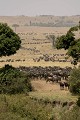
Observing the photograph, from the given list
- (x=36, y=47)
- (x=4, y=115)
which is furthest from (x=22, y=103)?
(x=36, y=47)

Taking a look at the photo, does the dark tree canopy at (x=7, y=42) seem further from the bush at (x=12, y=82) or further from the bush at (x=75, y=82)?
the bush at (x=75, y=82)

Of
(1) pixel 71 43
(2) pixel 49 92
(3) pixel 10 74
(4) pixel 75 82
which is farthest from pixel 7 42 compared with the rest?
(1) pixel 71 43

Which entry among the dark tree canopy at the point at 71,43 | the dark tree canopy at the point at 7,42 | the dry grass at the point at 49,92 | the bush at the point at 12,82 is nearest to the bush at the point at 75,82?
the dry grass at the point at 49,92

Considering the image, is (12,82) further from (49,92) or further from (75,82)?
(75,82)

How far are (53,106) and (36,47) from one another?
306 ft

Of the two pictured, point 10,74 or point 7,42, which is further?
point 7,42

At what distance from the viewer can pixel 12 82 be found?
4169 centimetres

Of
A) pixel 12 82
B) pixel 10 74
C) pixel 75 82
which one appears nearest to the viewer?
pixel 75 82

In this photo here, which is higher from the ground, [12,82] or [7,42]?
[7,42]

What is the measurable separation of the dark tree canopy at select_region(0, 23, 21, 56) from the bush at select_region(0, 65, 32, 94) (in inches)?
83.5

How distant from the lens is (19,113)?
105ft

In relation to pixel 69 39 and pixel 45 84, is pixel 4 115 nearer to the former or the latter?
pixel 69 39

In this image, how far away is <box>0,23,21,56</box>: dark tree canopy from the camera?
4375 cm

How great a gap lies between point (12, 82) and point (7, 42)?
5249 millimetres
